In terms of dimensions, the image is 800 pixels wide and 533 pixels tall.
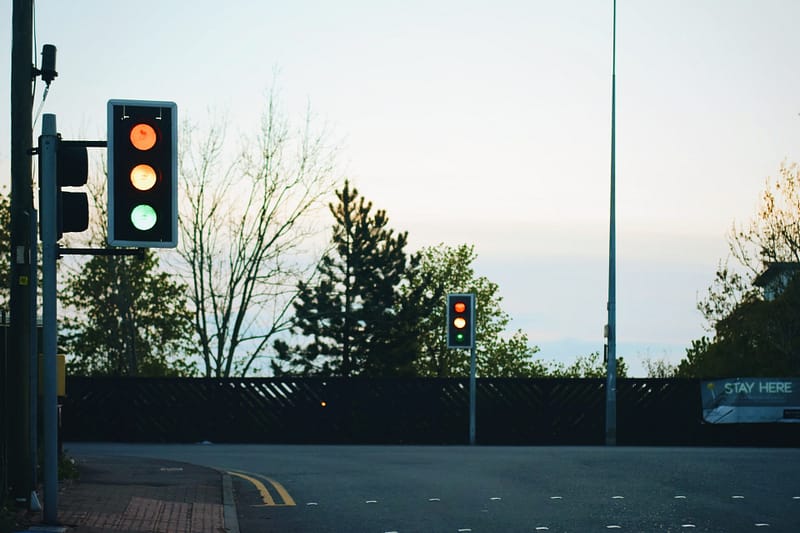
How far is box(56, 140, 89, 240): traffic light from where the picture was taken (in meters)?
9.83

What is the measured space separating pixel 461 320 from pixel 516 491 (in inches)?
523

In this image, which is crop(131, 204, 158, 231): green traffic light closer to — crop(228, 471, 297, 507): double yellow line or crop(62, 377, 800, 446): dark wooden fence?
crop(228, 471, 297, 507): double yellow line

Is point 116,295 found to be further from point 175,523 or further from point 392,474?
point 175,523

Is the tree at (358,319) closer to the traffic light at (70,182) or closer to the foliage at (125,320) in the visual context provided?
the foliage at (125,320)

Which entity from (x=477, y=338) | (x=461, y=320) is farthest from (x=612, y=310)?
(x=477, y=338)

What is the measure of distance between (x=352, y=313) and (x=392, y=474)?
43004mm

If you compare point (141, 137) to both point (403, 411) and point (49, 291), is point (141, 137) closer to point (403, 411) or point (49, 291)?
point (49, 291)

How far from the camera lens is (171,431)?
2828cm

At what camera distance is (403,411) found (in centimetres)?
2855

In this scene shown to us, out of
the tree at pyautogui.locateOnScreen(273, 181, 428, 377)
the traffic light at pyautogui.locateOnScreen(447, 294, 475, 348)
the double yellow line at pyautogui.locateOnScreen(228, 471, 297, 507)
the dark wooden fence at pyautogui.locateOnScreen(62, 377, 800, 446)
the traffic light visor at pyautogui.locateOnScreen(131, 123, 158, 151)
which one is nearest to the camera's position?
the traffic light visor at pyautogui.locateOnScreen(131, 123, 158, 151)

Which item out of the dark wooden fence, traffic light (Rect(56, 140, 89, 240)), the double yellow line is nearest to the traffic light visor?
traffic light (Rect(56, 140, 89, 240))

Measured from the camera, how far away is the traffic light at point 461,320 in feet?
88.9

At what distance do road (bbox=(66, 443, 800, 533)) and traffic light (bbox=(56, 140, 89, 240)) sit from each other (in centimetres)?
347

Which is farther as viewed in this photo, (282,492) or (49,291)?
(282,492)
